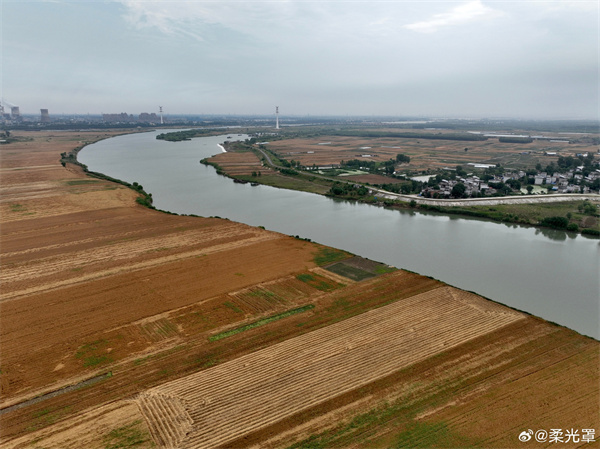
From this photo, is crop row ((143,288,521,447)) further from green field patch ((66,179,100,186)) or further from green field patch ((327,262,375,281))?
green field patch ((66,179,100,186))

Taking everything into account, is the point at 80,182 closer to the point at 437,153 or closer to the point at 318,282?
the point at 318,282

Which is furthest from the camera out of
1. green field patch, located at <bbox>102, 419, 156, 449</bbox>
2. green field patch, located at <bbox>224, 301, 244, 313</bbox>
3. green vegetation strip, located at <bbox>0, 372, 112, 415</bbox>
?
green field patch, located at <bbox>224, 301, 244, 313</bbox>

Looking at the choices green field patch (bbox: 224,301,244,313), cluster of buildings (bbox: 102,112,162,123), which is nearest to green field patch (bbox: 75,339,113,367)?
green field patch (bbox: 224,301,244,313)

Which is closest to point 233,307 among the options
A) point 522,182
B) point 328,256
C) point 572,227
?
point 328,256

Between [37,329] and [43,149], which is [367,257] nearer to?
[37,329]

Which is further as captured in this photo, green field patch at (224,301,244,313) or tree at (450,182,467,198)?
tree at (450,182,467,198)
